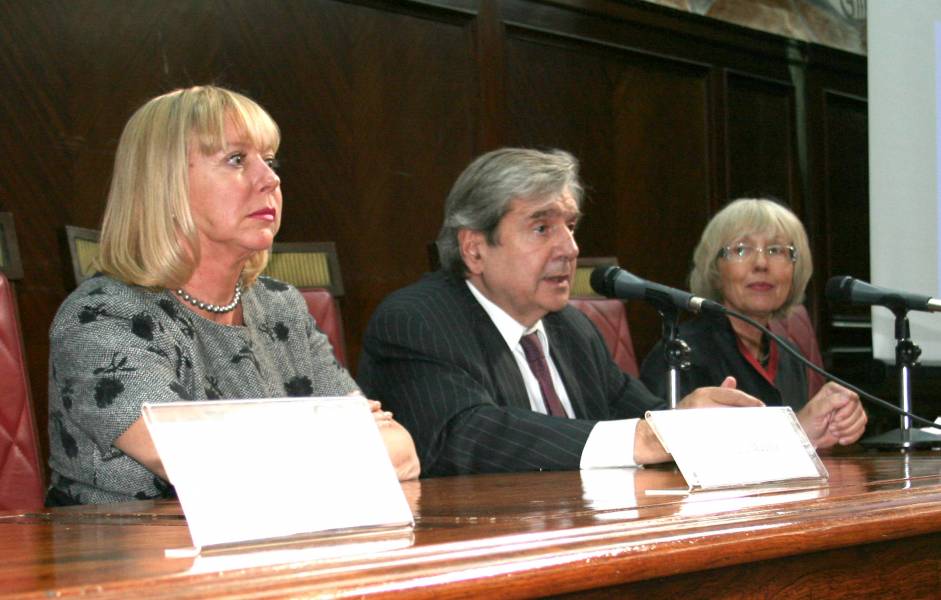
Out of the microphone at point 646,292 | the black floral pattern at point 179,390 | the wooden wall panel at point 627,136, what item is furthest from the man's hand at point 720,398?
the wooden wall panel at point 627,136

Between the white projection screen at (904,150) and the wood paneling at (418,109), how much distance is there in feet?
2.46

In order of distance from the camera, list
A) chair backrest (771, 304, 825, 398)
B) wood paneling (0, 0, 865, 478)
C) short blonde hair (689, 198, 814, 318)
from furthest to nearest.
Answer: chair backrest (771, 304, 825, 398), short blonde hair (689, 198, 814, 318), wood paneling (0, 0, 865, 478)

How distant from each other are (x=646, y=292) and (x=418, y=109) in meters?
1.94

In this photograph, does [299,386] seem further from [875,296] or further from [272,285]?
[875,296]

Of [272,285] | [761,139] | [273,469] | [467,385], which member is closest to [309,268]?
[272,285]

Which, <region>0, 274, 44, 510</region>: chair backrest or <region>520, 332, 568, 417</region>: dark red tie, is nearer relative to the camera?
<region>0, 274, 44, 510</region>: chair backrest

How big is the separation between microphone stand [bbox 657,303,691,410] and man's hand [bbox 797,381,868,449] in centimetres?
38

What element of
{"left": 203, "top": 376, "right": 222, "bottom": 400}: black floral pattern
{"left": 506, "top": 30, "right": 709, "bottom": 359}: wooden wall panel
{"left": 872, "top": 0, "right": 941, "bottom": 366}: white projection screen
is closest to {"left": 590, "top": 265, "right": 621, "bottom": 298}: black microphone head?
{"left": 203, "top": 376, "right": 222, "bottom": 400}: black floral pattern

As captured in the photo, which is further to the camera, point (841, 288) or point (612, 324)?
point (612, 324)

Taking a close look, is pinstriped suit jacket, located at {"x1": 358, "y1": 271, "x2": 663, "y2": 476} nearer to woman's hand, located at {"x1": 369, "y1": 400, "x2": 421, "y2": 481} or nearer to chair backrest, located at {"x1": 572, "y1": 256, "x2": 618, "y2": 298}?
woman's hand, located at {"x1": 369, "y1": 400, "x2": 421, "y2": 481}

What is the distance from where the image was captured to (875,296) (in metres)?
2.41

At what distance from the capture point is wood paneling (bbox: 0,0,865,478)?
3.09 meters

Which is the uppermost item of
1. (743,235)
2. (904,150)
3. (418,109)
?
(418,109)

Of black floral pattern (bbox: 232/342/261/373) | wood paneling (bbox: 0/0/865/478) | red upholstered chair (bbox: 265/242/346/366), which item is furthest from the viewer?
wood paneling (bbox: 0/0/865/478)
